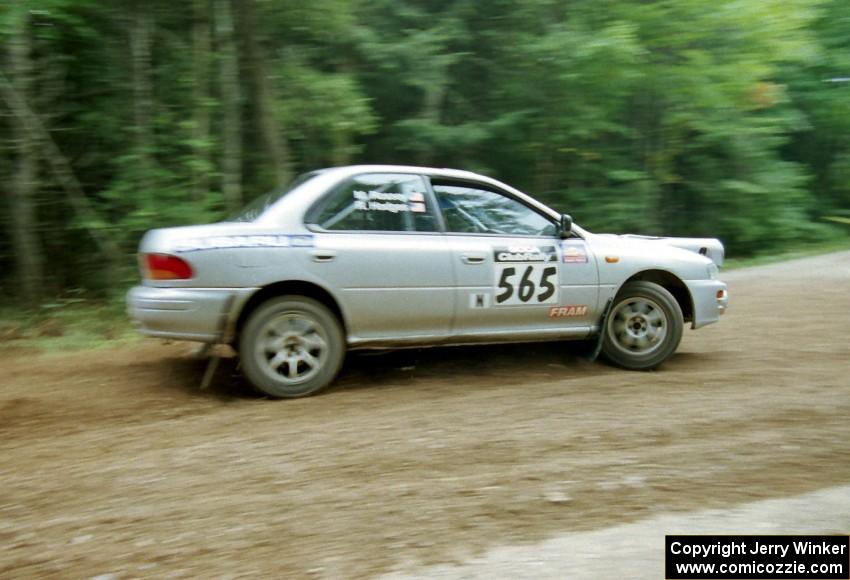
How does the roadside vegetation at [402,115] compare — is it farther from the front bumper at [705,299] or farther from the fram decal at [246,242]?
the front bumper at [705,299]

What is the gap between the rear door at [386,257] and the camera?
566 cm

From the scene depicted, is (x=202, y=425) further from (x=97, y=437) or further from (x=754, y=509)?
(x=754, y=509)

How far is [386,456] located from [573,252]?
2705 millimetres

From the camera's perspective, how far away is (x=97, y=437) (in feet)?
15.8

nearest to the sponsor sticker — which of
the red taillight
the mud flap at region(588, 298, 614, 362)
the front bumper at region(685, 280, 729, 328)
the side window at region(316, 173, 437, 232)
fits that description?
the side window at region(316, 173, 437, 232)

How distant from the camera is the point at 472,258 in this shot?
595 centimetres

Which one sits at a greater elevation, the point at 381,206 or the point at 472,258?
the point at 381,206

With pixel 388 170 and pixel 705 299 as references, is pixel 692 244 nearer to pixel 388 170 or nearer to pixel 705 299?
pixel 705 299

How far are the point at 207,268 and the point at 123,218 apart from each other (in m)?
5.11

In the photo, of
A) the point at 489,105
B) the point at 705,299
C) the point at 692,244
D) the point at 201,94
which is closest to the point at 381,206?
the point at 705,299

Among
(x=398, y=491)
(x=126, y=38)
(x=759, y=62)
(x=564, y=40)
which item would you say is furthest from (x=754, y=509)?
(x=759, y=62)

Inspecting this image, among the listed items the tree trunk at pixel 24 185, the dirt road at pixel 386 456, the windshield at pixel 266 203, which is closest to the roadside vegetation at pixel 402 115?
the tree trunk at pixel 24 185

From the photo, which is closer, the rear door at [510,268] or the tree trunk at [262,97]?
the rear door at [510,268]

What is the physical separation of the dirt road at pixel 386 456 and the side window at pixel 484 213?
48.1 inches
